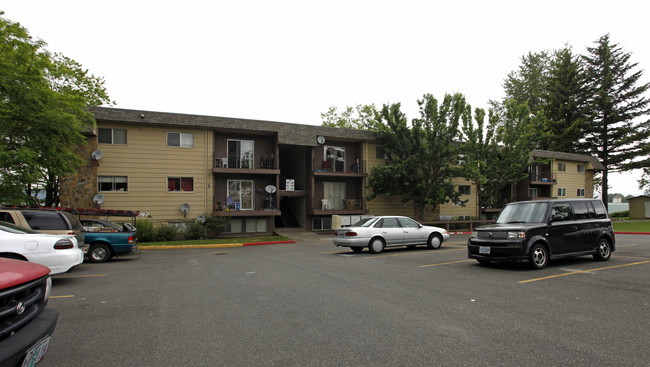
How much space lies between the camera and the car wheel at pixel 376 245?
1367 centimetres

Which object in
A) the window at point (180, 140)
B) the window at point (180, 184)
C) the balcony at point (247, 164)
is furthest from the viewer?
the balcony at point (247, 164)

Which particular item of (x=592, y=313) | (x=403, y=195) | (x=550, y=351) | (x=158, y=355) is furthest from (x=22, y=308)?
(x=403, y=195)

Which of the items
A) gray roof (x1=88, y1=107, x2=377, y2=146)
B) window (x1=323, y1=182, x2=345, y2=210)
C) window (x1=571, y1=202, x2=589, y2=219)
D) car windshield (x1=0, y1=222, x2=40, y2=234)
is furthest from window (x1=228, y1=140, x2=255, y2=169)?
window (x1=571, y1=202, x2=589, y2=219)

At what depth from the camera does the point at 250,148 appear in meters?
23.9

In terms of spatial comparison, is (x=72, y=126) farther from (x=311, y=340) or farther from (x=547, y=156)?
(x=547, y=156)

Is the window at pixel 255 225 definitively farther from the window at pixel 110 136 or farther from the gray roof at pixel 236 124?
the window at pixel 110 136

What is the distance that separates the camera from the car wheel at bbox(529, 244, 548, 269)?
29.1ft

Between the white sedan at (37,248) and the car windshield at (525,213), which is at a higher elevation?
the car windshield at (525,213)

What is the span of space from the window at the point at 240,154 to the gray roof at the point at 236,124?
1.25m

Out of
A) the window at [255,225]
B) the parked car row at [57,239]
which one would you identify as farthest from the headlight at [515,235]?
the window at [255,225]

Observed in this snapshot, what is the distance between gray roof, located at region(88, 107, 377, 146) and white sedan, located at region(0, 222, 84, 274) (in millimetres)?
14730

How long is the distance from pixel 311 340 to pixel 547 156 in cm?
3793

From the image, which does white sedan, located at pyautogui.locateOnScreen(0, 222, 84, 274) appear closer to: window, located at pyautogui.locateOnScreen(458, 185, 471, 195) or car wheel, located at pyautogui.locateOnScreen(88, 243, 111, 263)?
car wheel, located at pyautogui.locateOnScreen(88, 243, 111, 263)

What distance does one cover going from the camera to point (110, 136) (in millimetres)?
20500
